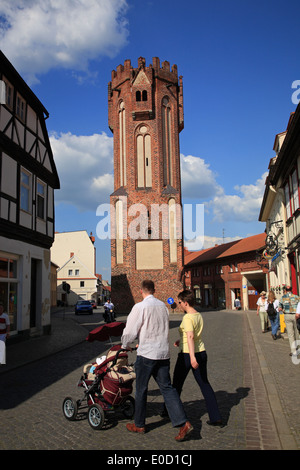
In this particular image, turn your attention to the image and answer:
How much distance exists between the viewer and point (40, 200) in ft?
56.9

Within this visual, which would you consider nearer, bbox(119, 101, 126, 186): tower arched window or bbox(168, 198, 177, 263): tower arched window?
bbox(168, 198, 177, 263): tower arched window

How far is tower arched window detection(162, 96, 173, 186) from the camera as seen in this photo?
3847 centimetres

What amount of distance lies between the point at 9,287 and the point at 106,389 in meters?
10.1

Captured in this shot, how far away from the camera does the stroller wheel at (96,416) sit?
4934 mm

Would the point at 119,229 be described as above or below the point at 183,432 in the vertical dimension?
above

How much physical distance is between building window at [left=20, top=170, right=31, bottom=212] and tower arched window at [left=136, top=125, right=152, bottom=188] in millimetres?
22408

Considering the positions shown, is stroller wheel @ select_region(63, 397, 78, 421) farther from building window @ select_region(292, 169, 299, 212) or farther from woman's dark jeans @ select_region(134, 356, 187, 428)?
building window @ select_region(292, 169, 299, 212)

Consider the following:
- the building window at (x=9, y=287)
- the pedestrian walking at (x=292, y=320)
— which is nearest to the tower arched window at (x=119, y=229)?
the building window at (x=9, y=287)

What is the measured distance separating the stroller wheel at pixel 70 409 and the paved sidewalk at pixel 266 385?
2228 millimetres

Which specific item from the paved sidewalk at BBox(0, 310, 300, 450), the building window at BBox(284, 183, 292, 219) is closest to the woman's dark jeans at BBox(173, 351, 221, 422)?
the paved sidewalk at BBox(0, 310, 300, 450)

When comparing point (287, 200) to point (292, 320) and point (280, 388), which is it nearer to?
point (292, 320)

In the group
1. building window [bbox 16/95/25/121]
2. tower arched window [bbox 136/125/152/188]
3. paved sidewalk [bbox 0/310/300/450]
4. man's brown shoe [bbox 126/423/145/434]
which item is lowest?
paved sidewalk [bbox 0/310/300/450]

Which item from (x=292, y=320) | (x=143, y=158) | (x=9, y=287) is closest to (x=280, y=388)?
(x=292, y=320)
